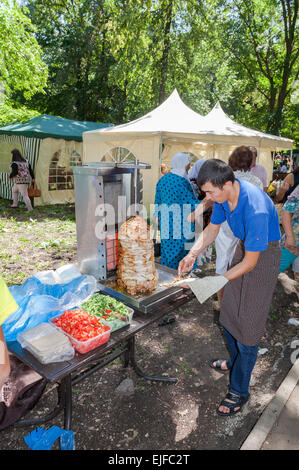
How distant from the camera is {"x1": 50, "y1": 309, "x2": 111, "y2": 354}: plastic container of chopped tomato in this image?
1719mm

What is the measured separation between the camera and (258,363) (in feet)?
10.9

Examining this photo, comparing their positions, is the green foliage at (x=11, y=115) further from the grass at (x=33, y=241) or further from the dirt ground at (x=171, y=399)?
the dirt ground at (x=171, y=399)

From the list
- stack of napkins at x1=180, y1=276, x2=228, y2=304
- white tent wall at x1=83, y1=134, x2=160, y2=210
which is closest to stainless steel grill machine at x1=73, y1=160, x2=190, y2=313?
stack of napkins at x1=180, y1=276, x2=228, y2=304

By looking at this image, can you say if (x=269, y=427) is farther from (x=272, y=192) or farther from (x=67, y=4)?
(x=67, y=4)

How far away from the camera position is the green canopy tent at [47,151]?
34.6ft

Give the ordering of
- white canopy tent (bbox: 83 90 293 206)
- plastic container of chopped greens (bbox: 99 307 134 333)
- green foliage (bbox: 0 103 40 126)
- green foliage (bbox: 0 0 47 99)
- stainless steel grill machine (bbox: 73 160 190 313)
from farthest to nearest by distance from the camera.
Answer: green foliage (bbox: 0 103 40 126) < green foliage (bbox: 0 0 47 99) < white canopy tent (bbox: 83 90 293 206) < stainless steel grill machine (bbox: 73 160 190 313) < plastic container of chopped greens (bbox: 99 307 134 333)

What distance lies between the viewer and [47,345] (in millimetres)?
1637

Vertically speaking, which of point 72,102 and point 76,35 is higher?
point 76,35

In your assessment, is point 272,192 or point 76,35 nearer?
point 272,192

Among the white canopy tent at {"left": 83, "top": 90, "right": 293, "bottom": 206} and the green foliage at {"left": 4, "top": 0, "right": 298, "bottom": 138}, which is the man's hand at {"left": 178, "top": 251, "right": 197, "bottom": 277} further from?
the green foliage at {"left": 4, "top": 0, "right": 298, "bottom": 138}

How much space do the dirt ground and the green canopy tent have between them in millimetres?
8790

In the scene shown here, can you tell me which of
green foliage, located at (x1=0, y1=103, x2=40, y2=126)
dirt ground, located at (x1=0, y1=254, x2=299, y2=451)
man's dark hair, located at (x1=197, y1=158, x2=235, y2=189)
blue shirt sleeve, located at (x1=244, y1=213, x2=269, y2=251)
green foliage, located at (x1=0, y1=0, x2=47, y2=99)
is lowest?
dirt ground, located at (x1=0, y1=254, x2=299, y2=451)

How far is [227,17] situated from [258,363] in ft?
→ 72.5

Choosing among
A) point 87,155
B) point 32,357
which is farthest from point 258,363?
point 87,155
